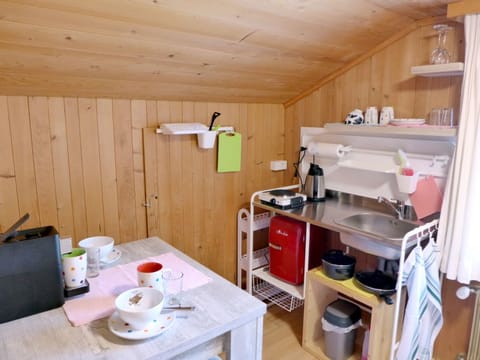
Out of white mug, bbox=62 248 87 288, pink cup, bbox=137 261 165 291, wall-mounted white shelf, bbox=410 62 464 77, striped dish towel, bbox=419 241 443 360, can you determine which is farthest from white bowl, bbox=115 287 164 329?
wall-mounted white shelf, bbox=410 62 464 77

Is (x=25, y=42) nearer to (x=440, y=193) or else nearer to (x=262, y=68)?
(x=262, y=68)

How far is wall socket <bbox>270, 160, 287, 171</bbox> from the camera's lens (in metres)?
2.94

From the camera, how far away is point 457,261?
1776 mm

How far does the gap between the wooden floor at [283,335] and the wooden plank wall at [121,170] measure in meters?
0.46

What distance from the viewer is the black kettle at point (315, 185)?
8.27 ft

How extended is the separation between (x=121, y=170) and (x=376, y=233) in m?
1.48

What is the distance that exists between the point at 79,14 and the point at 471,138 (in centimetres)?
177

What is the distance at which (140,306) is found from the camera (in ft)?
3.68

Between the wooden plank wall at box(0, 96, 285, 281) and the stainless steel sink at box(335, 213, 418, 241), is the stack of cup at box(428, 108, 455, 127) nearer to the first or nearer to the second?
the stainless steel sink at box(335, 213, 418, 241)

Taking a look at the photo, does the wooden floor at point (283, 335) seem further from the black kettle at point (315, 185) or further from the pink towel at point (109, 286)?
the pink towel at point (109, 286)

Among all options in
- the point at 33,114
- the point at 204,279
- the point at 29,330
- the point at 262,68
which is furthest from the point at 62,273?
the point at 262,68

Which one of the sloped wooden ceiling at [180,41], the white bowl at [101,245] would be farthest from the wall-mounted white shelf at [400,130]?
the white bowl at [101,245]

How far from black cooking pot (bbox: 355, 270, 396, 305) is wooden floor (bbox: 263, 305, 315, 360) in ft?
2.08

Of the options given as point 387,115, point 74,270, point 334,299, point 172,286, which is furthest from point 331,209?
point 74,270
